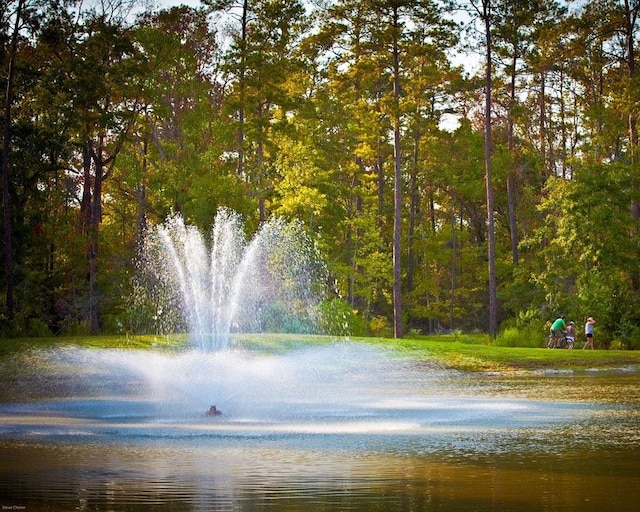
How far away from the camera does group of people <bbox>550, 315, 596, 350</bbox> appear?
3072 cm

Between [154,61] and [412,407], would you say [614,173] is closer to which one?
[154,61]

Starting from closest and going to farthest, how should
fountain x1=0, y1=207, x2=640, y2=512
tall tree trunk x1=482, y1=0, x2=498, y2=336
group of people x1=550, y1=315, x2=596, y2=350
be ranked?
fountain x1=0, y1=207, x2=640, y2=512 < group of people x1=550, y1=315, x2=596, y2=350 < tall tree trunk x1=482, y1=0, x2=498, y2=336

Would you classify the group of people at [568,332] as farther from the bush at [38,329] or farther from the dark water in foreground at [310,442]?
the bush at [38,329]

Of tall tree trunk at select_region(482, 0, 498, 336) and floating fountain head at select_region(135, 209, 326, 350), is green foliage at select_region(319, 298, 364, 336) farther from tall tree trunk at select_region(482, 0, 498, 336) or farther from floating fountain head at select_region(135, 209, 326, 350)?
tall tree trunk at select_region(482, 0, 498, 336)

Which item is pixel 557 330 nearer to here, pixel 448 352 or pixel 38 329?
pixel 448 352

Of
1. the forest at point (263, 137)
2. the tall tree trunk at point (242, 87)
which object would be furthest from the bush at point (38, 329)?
the tall tree trunk at point (242, 87)

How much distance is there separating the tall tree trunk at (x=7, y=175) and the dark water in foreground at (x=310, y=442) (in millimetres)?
9349

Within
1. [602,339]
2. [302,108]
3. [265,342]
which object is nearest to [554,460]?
[265,342]

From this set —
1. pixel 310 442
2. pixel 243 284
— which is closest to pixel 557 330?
pixel 243 284

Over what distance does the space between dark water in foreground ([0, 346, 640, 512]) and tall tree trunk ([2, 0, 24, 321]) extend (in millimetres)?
9349

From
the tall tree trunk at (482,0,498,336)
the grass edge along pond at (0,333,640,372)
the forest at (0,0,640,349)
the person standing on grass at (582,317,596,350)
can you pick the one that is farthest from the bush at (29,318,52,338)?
the person standing on grass at (582,317,596,350)

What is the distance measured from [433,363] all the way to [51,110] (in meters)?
17.8

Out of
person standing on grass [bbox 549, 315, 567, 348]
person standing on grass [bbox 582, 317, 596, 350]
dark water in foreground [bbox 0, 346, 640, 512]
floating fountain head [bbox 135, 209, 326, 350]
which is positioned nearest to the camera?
dark water in foreground [bbox 0, 346, 640, 512]

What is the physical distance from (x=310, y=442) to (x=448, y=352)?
15.8 meters
